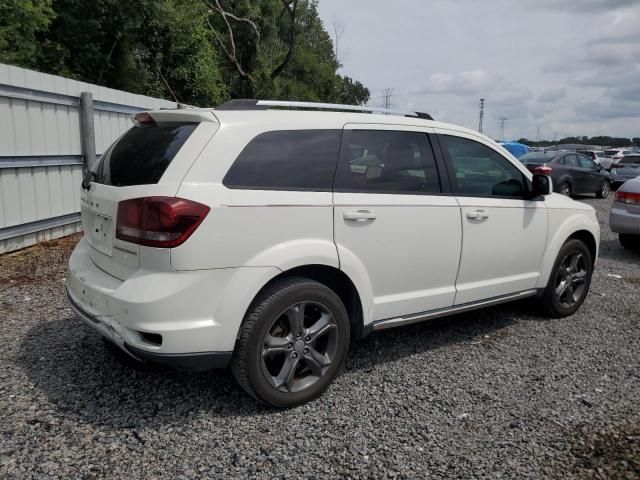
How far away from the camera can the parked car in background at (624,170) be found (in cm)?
1919

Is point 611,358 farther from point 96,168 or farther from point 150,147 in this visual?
point 96,168

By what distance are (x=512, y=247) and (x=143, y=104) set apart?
7350mm

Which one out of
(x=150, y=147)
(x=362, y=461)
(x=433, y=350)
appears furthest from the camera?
(x=433, y=350)

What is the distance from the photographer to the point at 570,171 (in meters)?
16.2

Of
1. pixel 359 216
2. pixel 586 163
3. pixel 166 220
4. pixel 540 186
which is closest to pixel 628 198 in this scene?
pixel 540 186

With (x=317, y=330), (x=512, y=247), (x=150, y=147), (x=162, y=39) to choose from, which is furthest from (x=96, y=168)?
(x=162, y=39)

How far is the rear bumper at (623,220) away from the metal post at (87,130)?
25.8 feet

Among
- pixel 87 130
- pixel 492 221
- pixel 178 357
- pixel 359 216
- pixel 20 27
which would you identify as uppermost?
pixel 20 27

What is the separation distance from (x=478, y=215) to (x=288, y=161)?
1.63m

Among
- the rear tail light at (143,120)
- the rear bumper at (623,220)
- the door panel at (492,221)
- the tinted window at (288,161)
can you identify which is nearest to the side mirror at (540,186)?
the door panel at (492,221)

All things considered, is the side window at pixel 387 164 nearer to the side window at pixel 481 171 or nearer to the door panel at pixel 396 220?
the door panel at pixel 396 220

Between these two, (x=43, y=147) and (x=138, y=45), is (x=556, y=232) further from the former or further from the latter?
(x=138, y=45)

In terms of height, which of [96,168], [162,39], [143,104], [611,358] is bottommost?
[611,358]

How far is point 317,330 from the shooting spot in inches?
128
